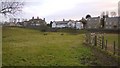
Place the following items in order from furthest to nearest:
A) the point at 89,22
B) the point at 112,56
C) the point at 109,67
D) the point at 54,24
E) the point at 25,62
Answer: the point at 54,24 → the point at 89,22 → the point at 112,56 → the point at 25,62 → the point at 109,67

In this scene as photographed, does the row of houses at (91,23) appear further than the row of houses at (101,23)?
No

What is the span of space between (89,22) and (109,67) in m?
146

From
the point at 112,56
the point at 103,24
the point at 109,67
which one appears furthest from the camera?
the point at 103,24

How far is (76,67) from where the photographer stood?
1900cm

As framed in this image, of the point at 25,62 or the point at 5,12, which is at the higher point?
the point at 5,12

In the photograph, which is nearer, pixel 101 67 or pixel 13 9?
pixel 101 67

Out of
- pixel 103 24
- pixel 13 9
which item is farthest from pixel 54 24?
pixel 13 9

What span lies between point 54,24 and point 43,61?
6090 inches

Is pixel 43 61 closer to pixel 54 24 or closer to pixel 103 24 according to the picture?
pixel 103 24

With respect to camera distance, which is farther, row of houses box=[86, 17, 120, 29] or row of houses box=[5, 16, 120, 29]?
row of houses box=[86, 17, 120, 29]

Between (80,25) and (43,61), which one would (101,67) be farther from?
(80,25)

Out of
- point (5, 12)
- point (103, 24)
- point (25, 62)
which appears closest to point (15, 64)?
point (25, 62)

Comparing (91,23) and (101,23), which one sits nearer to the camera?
(101,23)

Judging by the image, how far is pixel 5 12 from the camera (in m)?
26.0
